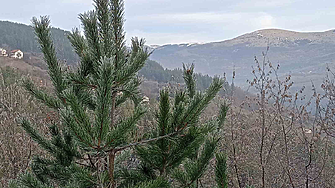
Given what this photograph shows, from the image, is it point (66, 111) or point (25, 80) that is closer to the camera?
point (66, 111)

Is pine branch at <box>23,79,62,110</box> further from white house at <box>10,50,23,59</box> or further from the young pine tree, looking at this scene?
white house at <box>10,50,23,59</box>

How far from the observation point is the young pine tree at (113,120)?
1511 mm

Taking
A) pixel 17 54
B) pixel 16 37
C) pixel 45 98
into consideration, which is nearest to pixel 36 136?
pixel 45 98

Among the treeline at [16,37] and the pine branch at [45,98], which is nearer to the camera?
the pine branch at [45,98]

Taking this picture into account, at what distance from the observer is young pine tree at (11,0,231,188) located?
1511mm

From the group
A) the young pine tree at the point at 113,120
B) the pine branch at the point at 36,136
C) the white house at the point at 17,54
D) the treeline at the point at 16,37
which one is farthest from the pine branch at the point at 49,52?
the treeline at the point at 16,37

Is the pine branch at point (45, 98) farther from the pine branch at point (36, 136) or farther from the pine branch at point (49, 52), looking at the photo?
the pine branch at point (36, 136)

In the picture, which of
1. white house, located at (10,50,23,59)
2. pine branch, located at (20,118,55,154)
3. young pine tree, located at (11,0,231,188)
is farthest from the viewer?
white house, located at (10,50,23,59)

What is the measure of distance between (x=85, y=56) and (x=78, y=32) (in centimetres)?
32

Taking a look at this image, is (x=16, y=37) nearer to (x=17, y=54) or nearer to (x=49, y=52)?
(x=17, y=54)

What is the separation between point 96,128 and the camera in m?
1.44

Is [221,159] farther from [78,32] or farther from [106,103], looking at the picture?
[78,32]

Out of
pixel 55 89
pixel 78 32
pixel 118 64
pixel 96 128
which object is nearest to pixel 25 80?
pixel 55 89

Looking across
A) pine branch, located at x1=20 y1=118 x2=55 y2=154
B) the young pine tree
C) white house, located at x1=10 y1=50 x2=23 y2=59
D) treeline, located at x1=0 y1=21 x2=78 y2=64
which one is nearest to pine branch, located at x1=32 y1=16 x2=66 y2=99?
the young pine tree
